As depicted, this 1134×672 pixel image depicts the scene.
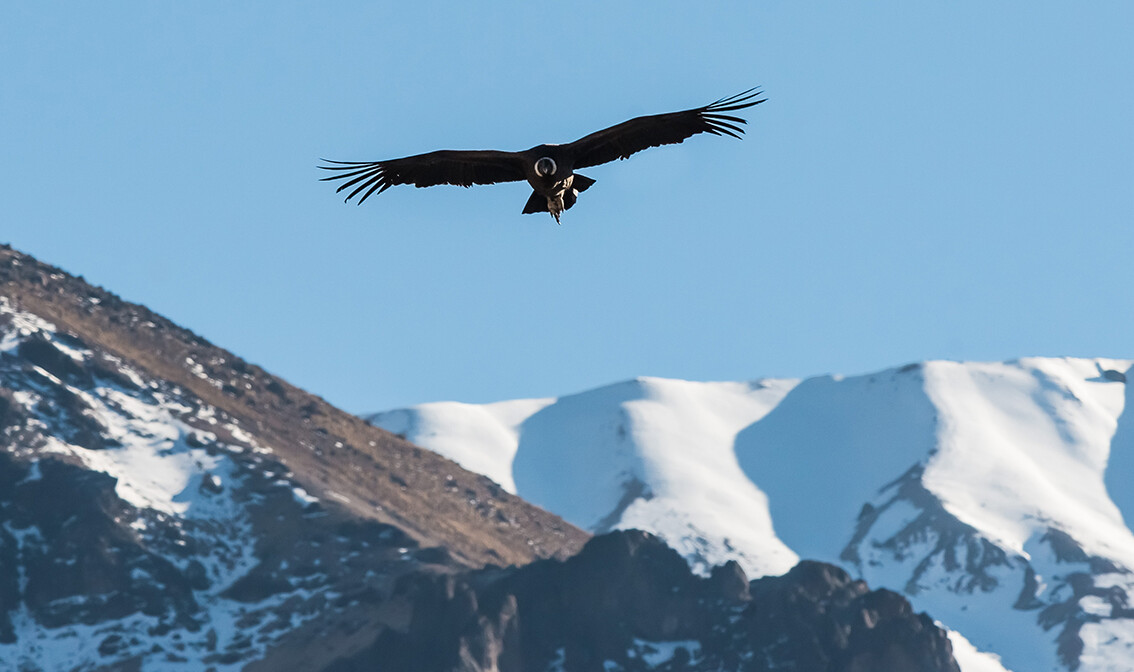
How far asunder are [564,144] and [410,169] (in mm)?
2937

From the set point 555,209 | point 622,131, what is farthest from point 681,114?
point 555,209

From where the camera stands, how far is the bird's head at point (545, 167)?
30.5 metres

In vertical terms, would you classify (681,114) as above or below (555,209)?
above

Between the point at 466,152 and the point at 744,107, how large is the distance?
4754 millimetres

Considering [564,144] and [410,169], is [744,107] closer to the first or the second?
[564,144]

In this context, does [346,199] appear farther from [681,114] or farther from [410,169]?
[681,114]

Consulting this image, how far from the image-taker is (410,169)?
32.9 metres

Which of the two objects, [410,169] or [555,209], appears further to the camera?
[410,169]

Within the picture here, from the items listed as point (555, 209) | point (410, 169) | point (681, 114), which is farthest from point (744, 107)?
point (410, 169)

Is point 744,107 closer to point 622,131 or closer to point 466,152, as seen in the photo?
point 622,131

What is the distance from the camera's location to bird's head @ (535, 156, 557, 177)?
1201 inches

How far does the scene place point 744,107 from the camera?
31531 mm

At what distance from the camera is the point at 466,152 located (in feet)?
106

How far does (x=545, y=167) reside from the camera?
3056cm
